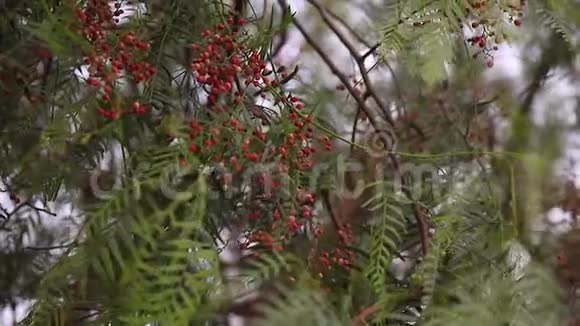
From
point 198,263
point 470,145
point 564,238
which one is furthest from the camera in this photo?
point 470,145

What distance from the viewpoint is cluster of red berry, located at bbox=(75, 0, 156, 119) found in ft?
1.86

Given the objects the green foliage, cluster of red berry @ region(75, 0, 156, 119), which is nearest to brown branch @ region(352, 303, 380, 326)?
the green foliage

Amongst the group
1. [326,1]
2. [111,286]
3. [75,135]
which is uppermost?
[326,1]

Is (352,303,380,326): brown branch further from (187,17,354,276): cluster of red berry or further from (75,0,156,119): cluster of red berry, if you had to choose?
(75,0,156,119): cluster of red berry

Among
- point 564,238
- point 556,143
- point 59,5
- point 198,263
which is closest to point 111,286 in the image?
point 198,263

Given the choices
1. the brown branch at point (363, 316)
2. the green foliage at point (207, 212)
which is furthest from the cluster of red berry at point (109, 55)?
the brown branch at point (363, 316)

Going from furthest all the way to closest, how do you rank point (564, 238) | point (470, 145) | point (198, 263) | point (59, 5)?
point (470, 145) < point (564, 238) < point (59, 5) < point (198, 263)

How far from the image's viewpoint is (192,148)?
559mm

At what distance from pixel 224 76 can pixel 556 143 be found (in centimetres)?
63

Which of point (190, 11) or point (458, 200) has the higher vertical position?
point (190, 11)

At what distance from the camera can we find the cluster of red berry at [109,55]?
568 mm

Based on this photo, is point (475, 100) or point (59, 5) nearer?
point (59, 5)

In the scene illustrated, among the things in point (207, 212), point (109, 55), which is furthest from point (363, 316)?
point (109, 55)

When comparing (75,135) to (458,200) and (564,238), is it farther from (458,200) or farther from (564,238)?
(564,238)
